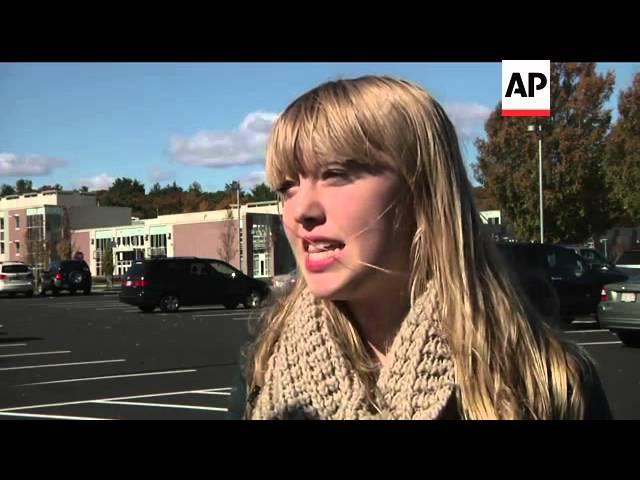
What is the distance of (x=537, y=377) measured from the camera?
144 cm

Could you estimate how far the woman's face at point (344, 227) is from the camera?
55.7 inches

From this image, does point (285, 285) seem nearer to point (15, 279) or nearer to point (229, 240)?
point (15, 279)

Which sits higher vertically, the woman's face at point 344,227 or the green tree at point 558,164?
the green tree at point 558,164

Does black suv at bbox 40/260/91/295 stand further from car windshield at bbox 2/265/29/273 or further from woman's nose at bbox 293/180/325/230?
woman's nose at bbox 293/180/325/230

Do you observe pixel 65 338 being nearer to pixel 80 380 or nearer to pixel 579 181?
pixel 80 380

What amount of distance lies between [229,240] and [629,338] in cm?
4989

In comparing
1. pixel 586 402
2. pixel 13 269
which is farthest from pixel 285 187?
pixel 13 269

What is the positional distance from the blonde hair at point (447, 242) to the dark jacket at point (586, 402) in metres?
0.02

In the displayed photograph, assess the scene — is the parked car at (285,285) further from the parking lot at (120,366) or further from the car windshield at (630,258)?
the car windshield at (630,258)

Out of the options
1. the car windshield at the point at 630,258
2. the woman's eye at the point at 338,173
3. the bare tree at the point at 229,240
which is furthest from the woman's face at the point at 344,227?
the bare tree at the point at 229,240

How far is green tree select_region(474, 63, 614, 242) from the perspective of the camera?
33.9m

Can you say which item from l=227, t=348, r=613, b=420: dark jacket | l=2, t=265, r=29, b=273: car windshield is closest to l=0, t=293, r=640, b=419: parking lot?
l=227, t=348, r=613, b=420: dark jacket
